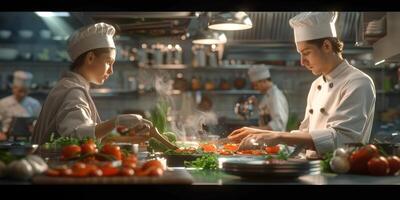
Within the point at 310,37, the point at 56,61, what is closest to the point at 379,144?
the point at 310,37

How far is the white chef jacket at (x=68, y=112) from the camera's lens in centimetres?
356

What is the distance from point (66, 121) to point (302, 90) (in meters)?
6.96

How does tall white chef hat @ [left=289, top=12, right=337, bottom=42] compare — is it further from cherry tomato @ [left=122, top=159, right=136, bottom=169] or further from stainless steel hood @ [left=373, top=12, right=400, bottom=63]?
cherry tomato @ [left=122, top=159, right=136, bottom=169]

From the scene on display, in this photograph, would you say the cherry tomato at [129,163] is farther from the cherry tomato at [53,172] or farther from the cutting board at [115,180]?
the cherry tomato at [53,172]

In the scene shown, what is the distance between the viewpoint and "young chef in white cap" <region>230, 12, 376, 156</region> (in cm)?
348

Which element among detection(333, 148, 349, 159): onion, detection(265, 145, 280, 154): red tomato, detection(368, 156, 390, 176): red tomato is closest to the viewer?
detection(368, 156, 390, 176): red tomato

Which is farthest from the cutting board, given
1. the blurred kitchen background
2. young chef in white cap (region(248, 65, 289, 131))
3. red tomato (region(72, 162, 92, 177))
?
the blurred kitchen background

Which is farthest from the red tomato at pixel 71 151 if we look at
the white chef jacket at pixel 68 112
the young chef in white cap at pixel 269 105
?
the young chef in white cap at pixel 269 105

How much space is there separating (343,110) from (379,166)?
1.02 metres

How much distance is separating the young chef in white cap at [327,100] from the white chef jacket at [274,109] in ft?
11.3

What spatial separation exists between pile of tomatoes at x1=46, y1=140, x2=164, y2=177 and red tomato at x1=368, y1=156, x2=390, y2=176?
3.04 ft

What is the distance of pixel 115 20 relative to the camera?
15.5 feet

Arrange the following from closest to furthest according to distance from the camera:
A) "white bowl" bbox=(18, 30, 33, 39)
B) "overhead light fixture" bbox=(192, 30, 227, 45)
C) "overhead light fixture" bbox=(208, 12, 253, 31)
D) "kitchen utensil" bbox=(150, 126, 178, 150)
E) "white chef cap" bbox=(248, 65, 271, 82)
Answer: "kitchen utensil" bbox=(150, 126, 178, 150), "overhead light fixture" bbox=(208, 12, 253, 31), "overhead light fixture" bbox=(192, 30, 227, 45), "white chef cap" bbox=(248, 65, 271, 82), "white bowl" bbox=(18, 30, 33, 39)
